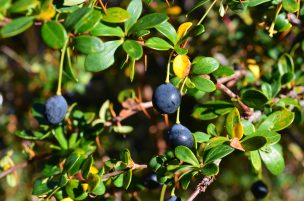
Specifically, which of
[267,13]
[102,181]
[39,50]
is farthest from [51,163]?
[39,50]

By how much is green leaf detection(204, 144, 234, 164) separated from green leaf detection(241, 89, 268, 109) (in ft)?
0.67

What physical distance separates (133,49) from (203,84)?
169 millimetres

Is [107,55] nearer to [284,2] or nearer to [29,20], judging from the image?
[29,20]

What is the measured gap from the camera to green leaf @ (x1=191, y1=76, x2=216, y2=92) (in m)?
0.92

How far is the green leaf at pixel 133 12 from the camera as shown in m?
0.90

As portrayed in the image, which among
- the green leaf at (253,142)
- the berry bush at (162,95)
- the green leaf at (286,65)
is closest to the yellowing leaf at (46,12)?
the berry bush at (162,95)

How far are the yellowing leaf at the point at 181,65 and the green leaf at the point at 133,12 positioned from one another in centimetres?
11

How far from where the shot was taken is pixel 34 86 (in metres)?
2.06

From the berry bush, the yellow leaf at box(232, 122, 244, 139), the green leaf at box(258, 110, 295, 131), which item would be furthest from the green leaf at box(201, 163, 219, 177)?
the green leaf at box(258, 110, 295, 131)

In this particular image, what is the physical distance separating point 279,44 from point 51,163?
90 cm

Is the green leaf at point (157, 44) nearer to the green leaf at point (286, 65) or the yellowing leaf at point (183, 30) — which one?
the yellowing leaf at point (183, 30)

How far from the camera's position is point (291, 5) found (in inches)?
39.2

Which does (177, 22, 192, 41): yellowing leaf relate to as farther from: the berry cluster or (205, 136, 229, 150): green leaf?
(205, 136, 229, 150): green leaf

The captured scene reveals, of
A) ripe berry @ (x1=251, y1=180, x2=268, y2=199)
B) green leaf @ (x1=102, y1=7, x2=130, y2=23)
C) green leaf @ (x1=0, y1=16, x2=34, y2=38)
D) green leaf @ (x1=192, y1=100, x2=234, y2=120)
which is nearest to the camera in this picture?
green leaf @ (x1=0, y1=16, x2=34, y2=38)
